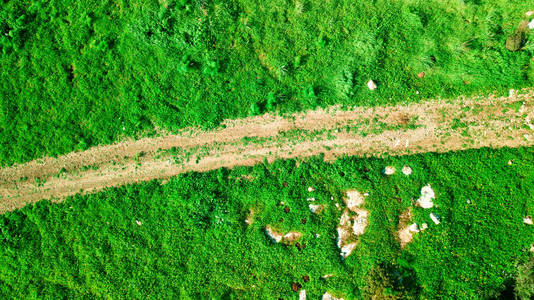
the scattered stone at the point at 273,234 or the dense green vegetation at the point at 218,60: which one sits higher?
the dense green vegetation at the point at 218,60

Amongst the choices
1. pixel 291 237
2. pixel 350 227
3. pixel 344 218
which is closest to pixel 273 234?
pixel 291 237

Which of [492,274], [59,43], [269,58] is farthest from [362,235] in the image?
[59,43]

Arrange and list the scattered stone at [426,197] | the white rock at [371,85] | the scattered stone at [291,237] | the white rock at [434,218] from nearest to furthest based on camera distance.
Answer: the white rock at [434,218] < the scattered stone at [426,197] < the white rock at [371,85] < the scattered stone at [291,237]

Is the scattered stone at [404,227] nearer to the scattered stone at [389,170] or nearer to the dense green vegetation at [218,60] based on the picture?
the scattered stone at [389,170]

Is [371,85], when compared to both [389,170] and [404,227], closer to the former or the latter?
[389,170]

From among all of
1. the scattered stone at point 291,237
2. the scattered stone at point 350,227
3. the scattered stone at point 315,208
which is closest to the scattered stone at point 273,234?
the scattered stone at point 291,237

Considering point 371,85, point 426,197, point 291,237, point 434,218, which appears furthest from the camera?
point 291,237

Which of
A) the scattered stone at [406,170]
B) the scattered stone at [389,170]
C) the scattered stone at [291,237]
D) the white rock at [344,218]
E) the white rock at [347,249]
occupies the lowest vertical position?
the white rock at [347,249]
